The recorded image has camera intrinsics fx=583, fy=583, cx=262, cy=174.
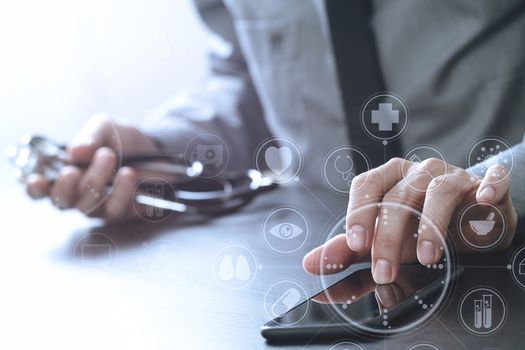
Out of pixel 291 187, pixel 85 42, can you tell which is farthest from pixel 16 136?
pixel 291 187

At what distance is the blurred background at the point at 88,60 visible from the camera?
0.41 meters

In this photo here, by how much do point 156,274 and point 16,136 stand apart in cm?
18

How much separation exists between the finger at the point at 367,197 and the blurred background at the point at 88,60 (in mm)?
161

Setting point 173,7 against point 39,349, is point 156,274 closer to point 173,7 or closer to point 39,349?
point 39,349

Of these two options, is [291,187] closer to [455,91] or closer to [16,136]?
[455,91]

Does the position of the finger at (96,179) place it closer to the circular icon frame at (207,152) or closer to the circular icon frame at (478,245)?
the circular icon frame at (207,152)

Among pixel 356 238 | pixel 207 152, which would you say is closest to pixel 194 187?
pixel 207 152

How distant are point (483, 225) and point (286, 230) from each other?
0.11m

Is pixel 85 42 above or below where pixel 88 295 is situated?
above

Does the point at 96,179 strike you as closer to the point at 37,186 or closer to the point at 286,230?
the point at 37,186

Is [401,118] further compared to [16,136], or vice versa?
[16,136]

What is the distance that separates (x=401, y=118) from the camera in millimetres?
317

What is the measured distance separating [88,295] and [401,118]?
226 millimetres

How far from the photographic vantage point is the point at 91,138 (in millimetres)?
435
